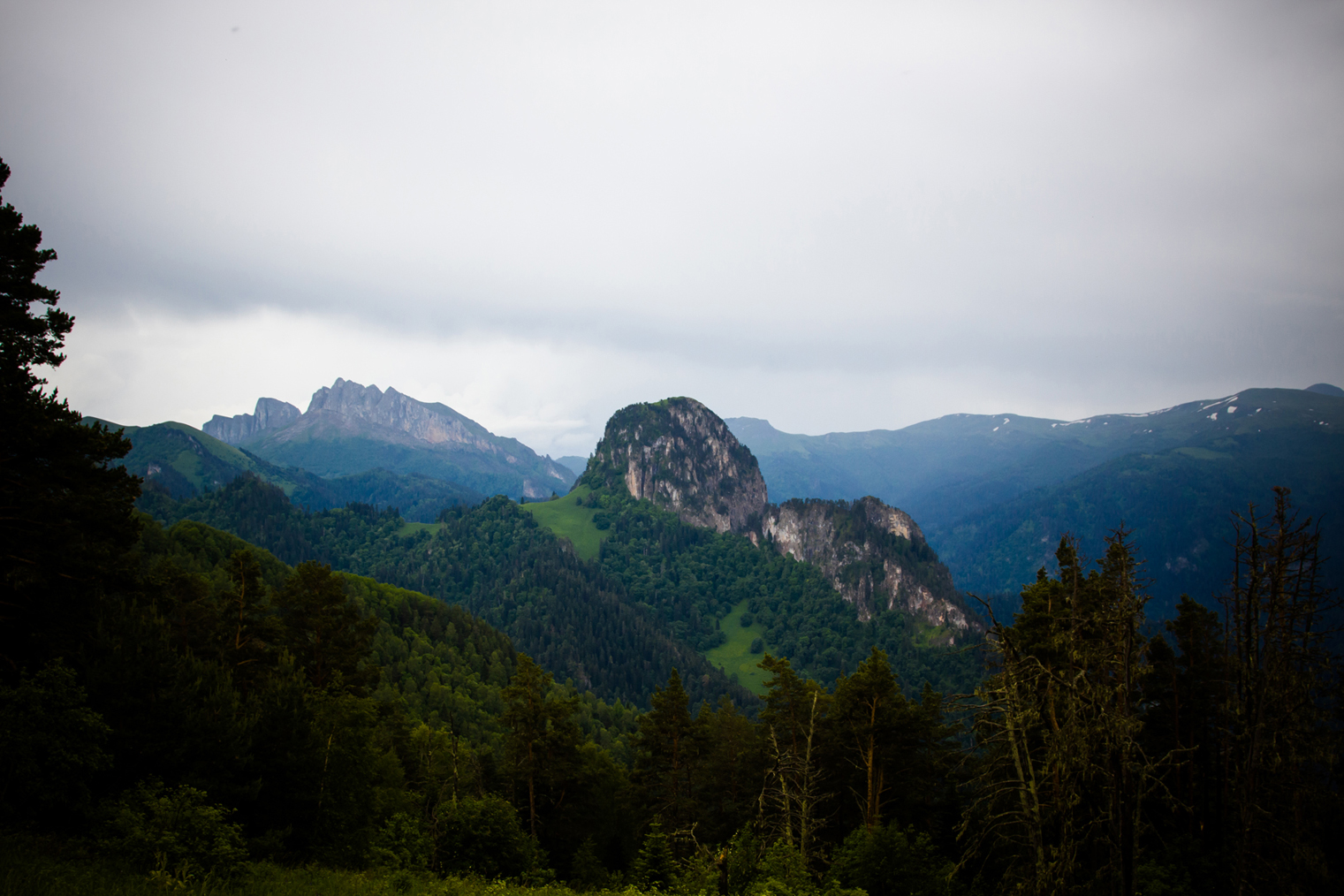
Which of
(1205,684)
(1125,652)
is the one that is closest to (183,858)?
(1125,652)

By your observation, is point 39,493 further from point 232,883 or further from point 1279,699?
point 1279,699

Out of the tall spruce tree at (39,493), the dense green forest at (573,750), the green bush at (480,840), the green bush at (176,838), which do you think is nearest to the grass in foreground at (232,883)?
the dense green forest at (573,750)

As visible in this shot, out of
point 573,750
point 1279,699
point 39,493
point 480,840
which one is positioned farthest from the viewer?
point 573,750

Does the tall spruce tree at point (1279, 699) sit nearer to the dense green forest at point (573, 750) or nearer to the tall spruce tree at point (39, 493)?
the dense green forest at point (573, 750)

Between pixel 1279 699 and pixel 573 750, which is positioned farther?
pixel 573 750

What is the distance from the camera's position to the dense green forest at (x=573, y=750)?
16516 millimetres

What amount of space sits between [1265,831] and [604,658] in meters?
172

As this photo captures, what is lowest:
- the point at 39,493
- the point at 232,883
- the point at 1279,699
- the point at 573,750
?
the point at 573,750

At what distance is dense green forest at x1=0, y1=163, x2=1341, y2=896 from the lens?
1652cm

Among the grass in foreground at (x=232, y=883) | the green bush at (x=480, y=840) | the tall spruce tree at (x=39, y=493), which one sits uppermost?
the tall spruce tree at (x=39, y=493)

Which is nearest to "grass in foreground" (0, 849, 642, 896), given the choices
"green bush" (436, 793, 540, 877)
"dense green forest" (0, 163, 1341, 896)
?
"dense green forest" (0, 163, 1341, 896)

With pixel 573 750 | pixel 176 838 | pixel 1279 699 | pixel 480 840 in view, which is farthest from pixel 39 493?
pixel 1279 699

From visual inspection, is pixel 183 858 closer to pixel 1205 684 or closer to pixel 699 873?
pixel 699 873

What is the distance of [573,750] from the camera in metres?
37.9
